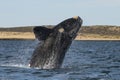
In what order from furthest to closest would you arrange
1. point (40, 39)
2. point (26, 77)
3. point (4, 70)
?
point (4, 70), point (40, 39), point (26, 77)

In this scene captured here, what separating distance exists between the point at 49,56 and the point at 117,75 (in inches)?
152

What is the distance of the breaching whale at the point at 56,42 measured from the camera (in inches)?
1020

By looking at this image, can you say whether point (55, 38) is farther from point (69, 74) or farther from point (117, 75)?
point (117, 75)

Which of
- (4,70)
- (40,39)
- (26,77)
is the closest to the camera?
(26,77)

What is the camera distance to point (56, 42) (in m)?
25.9

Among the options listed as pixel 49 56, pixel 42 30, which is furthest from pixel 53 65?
pixel 42 30

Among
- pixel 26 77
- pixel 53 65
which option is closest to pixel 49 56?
pixel 53 65

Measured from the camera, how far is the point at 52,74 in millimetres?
24609

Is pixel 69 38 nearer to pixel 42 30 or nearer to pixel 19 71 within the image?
pixel 42 30

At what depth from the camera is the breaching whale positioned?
25.9 meters

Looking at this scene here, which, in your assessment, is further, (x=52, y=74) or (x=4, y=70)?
(x=4, y=70)

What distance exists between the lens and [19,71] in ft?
87.6

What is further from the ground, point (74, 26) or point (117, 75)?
point (74, 26)

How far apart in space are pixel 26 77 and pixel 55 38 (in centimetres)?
310
